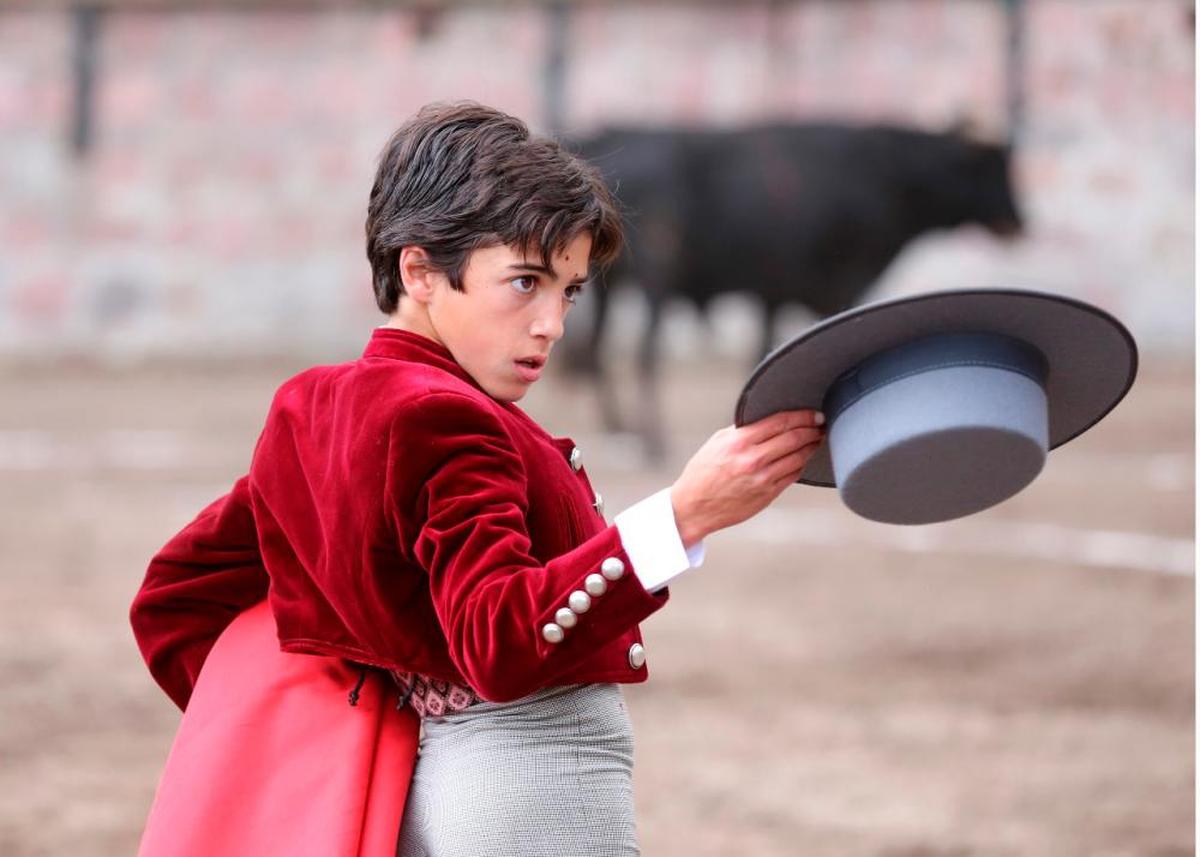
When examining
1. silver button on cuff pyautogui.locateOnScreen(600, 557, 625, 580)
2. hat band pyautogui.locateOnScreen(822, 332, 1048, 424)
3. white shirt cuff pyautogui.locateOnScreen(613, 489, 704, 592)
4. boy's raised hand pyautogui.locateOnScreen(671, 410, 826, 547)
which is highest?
hat band pyautogui.locateOnScreen(822, 332, 1048, 424)

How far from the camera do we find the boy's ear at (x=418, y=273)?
1.29 meters

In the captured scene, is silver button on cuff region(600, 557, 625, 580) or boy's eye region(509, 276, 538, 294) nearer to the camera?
silver button on cuff region(600, 557, 625, 580)

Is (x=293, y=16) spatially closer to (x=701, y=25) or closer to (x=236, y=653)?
(x=701, y=25)

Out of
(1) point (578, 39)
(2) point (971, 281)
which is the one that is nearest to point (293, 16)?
(1) point (578, 39)

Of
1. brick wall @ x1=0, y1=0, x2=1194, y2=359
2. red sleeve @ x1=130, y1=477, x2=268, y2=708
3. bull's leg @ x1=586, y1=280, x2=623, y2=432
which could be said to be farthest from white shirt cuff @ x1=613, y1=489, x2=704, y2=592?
brick wall @ x1=0, y1=0, x2=1194, y2=359

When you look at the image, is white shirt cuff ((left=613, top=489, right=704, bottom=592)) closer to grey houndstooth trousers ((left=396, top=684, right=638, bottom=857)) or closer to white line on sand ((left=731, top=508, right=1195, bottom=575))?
grey houndstooth trousers ((left=396, top=684, right=638, bottom=857))

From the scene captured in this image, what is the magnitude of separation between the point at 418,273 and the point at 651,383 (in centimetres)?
776

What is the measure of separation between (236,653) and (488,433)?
0.31m

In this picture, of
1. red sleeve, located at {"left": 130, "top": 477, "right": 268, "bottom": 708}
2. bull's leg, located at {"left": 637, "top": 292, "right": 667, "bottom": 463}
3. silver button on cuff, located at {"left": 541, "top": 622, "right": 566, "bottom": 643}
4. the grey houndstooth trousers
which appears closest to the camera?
silver button on cuff, located at {"left": 541, "top": 622, "right": 566, "bottom": 643}

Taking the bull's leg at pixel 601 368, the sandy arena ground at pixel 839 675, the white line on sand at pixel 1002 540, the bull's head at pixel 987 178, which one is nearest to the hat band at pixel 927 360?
the sandy arena ground at pixel 839 675

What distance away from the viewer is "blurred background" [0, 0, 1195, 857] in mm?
3621

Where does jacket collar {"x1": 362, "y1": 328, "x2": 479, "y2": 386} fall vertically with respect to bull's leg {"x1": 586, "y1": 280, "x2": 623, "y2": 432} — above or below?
below

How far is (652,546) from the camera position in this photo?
1168 millimetres

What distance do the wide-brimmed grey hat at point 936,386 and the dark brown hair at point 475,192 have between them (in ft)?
0.65
